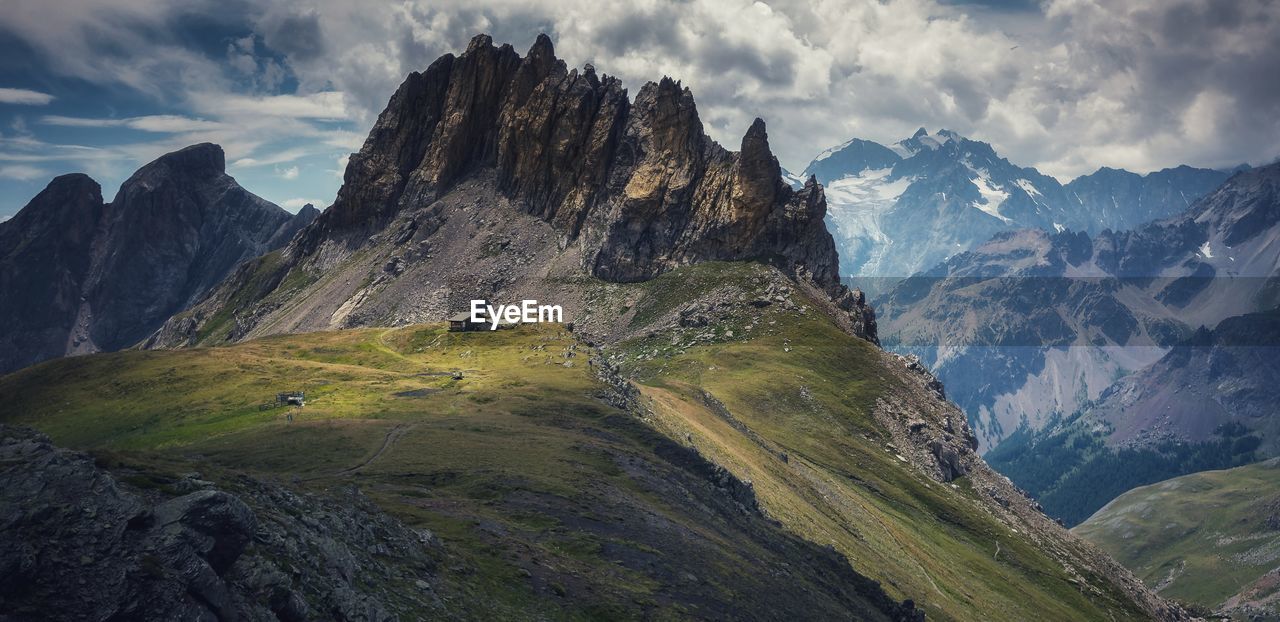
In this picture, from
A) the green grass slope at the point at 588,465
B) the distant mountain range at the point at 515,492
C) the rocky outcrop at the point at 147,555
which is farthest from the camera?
the green grass slope at the point at 588,465

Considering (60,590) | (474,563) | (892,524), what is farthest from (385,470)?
(892,524)

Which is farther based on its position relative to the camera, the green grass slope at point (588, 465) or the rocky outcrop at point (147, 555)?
the green grass slope at point (588, 465)

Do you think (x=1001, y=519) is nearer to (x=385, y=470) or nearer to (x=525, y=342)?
(x=525, y=342)

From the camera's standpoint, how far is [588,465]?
75.4m

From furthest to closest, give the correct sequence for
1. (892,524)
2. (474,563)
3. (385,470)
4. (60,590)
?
(892,524)
(385,470)
(474,563)
(60,590)

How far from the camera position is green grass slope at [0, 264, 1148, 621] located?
5303 cm

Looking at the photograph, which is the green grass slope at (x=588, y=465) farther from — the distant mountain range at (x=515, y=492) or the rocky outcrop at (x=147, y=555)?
the rocky outcrop at (x=147, y=555)

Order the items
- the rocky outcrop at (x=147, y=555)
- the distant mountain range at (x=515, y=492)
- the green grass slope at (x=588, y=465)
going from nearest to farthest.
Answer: the rocky outcrop at (x=147, y=555)
the distant mountain range at (x=515, y=492)
the green grass slope at (x=588, y=465)

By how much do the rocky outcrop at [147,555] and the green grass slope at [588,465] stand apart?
770 centimetres

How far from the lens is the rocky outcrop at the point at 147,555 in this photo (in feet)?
81.8

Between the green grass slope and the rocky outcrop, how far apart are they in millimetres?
7705

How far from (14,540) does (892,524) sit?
385ft

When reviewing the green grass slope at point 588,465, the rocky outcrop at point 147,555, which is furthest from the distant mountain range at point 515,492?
the green grass slope at point 588,465

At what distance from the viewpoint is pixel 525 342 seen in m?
153
